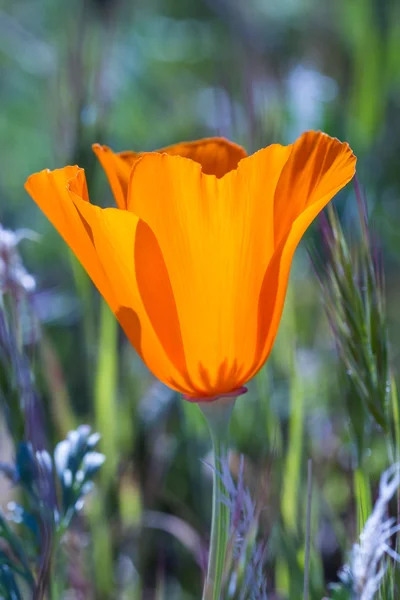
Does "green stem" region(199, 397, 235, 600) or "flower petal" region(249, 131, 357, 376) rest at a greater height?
"flower petal" region(249, 131, 357, 376)

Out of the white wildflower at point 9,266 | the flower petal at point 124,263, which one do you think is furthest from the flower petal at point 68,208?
the white wildflower at point 9,266

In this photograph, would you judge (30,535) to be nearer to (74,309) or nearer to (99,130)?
(99,130)

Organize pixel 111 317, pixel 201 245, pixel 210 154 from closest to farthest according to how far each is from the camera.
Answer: pixel 201 245, pixel 210 154, pixel 111 317

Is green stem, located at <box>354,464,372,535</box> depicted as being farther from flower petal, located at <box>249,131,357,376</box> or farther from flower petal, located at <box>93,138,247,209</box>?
flower petal, located at <box>93,138,247,209</box>

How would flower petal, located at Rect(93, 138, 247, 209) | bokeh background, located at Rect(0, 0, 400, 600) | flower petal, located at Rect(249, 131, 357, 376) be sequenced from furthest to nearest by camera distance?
bokeh background, located at Rect(0, 0, 400, 600) → flower petal, located at Rect(93, 138, 247, 209) → flower petal, located at Rect(249, 131, 357, 376)

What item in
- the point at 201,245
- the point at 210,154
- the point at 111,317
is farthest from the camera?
the point at 111,317

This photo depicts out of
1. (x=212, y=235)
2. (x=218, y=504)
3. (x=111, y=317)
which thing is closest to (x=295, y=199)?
(x=212, y=235)

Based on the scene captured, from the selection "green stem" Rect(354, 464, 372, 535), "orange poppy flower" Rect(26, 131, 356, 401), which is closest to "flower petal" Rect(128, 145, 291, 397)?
"orange poppy flower" Rect(26, 131, 356, 401)

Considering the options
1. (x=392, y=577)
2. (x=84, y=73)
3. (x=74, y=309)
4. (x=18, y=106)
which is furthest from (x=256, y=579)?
(x=18, y=106)

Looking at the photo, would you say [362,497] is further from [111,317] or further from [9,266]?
[111,317]
